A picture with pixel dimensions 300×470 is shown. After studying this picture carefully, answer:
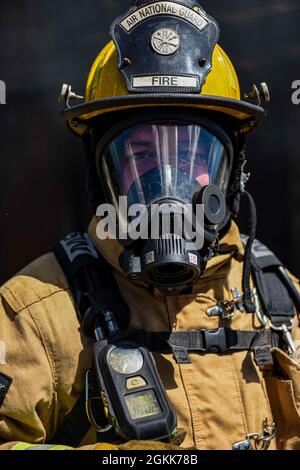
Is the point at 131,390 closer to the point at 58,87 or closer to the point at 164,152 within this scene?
the point at 164,152

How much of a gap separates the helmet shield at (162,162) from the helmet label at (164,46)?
13 centimetres

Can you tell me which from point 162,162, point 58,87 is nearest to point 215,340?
point 162,162

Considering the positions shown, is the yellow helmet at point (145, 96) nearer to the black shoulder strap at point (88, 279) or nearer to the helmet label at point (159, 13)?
the helmet label at point (159, 13)

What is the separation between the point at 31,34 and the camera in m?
3.58

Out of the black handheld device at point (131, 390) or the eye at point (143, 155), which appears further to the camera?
the eye at point (143, 155)

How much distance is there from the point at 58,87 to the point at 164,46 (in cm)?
135

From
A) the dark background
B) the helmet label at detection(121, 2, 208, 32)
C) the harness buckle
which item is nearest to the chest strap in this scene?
the harness buckle

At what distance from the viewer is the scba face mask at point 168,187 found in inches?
86.2

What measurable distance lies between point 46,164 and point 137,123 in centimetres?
132

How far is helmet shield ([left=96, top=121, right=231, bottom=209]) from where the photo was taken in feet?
7.58

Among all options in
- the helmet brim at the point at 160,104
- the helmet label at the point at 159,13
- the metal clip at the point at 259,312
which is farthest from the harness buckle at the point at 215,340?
the helmet label at the point at 159,13

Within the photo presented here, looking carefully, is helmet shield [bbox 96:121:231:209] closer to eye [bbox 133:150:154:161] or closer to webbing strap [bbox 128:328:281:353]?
eye [bbox 133:150:154:161]

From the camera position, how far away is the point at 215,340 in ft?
7.77
